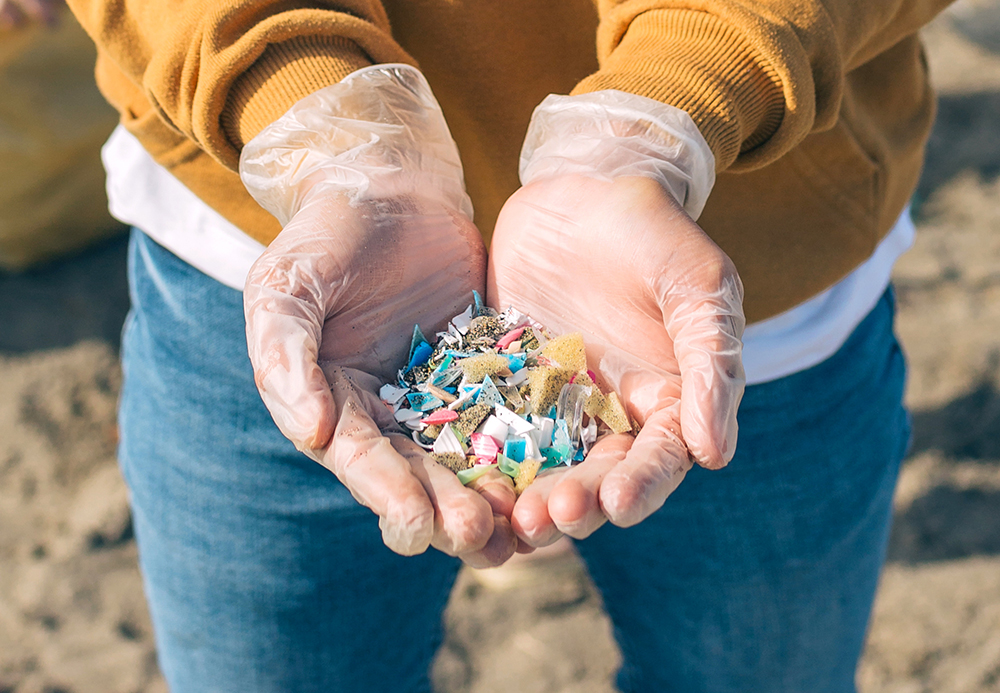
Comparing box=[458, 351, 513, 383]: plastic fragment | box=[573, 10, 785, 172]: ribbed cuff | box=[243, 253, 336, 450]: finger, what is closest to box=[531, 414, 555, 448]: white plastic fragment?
box=[458, 351, 513, 383]: plastic fragment

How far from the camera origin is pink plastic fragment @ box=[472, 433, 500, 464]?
1100 millimetres

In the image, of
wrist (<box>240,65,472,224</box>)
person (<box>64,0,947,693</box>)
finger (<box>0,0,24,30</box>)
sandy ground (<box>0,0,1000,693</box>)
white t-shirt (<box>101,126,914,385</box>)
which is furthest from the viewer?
finger (<box>0,0,24,30</box>)

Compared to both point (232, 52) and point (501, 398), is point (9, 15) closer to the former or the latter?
point (232, 52)

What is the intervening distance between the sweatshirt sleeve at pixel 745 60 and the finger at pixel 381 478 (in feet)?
1.82

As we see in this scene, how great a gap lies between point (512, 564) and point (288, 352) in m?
1.44

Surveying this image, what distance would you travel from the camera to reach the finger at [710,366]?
0.94 m

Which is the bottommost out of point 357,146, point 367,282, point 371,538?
point 371,538

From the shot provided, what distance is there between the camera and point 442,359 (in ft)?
3.88

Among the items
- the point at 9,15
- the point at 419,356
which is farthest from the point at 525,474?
the point at 9,15

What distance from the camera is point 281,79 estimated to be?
1.11 metres

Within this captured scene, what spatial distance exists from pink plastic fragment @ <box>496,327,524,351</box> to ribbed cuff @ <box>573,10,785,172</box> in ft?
1.16

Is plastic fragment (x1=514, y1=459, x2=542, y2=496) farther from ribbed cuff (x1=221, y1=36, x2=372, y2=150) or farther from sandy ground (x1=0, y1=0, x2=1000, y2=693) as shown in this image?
sandy ground (x1=0, y1=0, x2=1000, y2=693)

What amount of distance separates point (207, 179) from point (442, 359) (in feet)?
1.52

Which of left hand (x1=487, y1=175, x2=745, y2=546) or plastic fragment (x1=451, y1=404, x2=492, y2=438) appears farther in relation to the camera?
plastic fragment (x1=451, y1=404, x2=492, y2=438)
